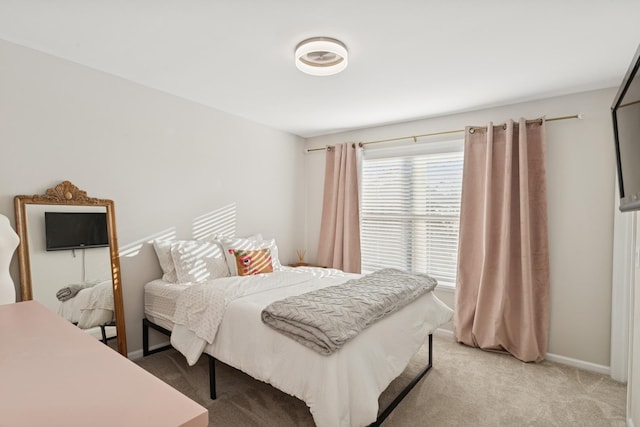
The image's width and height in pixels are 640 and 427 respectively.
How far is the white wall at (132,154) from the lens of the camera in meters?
2.29

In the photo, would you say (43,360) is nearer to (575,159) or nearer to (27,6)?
(27,6)

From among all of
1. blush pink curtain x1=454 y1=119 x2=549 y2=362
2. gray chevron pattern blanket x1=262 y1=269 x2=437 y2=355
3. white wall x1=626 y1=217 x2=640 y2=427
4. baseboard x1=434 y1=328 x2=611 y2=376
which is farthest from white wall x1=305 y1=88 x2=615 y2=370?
gray chevron pattern blanket x1=262 y1=269 x2=437 y2=355

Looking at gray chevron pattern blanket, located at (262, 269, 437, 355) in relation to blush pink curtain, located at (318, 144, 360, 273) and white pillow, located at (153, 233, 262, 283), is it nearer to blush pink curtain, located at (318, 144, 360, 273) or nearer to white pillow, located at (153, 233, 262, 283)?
white pillow, located at (153, 233, 262, 283)

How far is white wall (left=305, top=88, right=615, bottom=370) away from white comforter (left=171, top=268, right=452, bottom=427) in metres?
1.14

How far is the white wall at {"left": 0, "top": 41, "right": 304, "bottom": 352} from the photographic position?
7.51ft

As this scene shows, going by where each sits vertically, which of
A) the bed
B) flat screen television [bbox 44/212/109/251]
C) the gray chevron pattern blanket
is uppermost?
flat screen television [bbox 44/212/109/251]

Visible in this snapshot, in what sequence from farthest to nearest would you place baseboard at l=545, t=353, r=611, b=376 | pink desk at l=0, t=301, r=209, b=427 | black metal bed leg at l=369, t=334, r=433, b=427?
1. baseboard at l=545, t=353, r=611, b=376
2. black metal bed leg at l=369, t=334, r=433, b=427
3. pink desk at l=0, t=301, r=209, b=427

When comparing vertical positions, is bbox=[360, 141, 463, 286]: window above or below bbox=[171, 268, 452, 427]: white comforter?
above

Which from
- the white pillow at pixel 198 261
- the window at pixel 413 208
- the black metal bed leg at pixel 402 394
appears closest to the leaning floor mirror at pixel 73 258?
the white pillow at pixel 198 261

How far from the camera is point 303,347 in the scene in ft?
5.83

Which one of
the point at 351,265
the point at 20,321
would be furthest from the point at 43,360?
the point at 351,265

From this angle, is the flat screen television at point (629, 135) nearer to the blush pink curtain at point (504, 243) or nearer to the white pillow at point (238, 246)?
the blush pink curtain at point (504, 243)

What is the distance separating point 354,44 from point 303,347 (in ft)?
6.17

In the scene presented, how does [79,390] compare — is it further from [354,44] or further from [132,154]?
[132,154]
